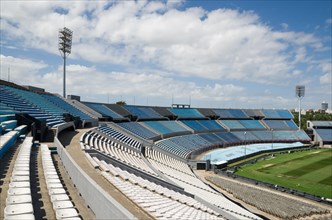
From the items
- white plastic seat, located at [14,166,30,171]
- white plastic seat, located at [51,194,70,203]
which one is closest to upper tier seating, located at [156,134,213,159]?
white plastic seat, located at [14,166,30,171]

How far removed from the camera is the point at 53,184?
10.4 meters

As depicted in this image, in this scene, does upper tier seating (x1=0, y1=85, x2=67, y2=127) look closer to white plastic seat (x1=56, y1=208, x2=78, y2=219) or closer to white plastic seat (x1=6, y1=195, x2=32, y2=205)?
white plastic seat (x1=6, y1=195, x2=32, y2=205)

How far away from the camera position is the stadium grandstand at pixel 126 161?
9025 millimetres

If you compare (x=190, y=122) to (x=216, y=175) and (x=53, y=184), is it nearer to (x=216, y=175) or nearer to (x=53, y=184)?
(x=216, y=175)

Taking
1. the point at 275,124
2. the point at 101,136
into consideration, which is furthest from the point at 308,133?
the point at 101,136

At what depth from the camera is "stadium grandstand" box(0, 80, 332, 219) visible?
29.6 feet

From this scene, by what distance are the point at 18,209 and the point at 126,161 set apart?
16.1 metres

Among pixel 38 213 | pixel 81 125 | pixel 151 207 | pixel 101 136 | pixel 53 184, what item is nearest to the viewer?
pixel 38 213

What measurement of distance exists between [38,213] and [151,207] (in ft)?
10.8

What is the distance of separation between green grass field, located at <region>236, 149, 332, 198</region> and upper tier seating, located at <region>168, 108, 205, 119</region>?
26282 millimetres

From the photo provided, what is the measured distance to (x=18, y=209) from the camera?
7.30 meters

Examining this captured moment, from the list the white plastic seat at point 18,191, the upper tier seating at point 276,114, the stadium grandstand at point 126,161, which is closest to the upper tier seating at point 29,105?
the stadium grandstand at point 126,161

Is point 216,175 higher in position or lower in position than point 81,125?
lower

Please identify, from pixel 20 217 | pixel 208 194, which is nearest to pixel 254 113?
pixel 208 194
